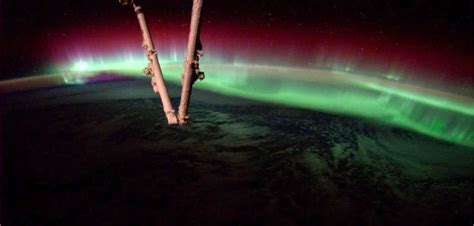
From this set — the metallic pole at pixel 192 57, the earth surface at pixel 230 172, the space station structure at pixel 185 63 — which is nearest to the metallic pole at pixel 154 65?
the space station structure at pixel 185 63

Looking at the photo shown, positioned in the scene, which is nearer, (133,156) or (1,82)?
(133,156)

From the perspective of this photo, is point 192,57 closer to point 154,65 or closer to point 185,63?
point 185,63

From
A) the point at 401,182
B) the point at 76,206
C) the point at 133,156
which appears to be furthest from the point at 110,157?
the point at 401,182

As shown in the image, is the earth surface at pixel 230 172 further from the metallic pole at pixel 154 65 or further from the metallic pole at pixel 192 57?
the metallic pole at pixel 192 57

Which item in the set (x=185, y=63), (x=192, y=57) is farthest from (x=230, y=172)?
(x=192, y=57)

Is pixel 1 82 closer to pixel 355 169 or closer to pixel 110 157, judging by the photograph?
pixel 110 157

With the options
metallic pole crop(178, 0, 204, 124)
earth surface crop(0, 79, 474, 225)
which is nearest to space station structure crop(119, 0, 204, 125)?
metallic pole crop(178, 0, 204, 124)
